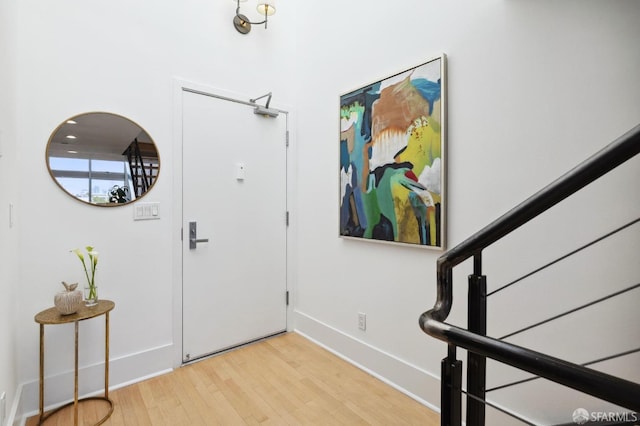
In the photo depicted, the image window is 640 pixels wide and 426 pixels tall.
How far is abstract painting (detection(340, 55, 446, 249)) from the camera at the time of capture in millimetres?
1879

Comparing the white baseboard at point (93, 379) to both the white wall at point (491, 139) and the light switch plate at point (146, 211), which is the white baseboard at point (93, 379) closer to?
the light switch plate at point (146, 211)

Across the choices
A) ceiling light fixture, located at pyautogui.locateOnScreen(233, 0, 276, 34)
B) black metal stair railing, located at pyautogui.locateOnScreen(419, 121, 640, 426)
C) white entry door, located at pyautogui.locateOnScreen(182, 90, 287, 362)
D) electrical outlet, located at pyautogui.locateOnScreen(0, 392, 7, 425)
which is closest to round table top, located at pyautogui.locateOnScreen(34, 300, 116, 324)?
electrical outlet, located at pyautogui.locateOnScreen(0, 392, 7, 425)

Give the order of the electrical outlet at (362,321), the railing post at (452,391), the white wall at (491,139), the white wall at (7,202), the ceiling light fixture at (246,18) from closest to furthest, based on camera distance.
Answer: the railing post at (452,391)
the white wall at (491,139)
the white wall at (7,202)
the electrical outlet at (362,321)
the ceiling light fixture at (246,18)

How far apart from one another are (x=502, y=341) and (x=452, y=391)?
12.2 inches

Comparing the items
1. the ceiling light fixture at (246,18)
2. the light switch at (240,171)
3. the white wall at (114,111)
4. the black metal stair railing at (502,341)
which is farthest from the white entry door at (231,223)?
the black metal stair railing at (502,341)

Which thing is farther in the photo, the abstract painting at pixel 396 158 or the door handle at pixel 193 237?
the door handle at pixel 193 237

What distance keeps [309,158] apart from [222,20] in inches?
52.5

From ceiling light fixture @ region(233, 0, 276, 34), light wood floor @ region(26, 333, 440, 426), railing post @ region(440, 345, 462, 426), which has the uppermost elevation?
ceiling light fixture @ region(233, 0, 276, 34)

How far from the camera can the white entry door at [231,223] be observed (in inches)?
97.1

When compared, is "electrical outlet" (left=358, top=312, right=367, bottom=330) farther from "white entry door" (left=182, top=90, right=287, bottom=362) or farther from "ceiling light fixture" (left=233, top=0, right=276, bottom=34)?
"ceiling light fixture" (left=233, top=0, right=276, bottom=34)

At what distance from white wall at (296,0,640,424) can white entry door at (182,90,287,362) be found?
498 millimetres

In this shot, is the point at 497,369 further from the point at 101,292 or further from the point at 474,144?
the point at 101,292

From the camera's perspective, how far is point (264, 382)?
2203 mm

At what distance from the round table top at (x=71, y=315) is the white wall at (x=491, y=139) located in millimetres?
1606
